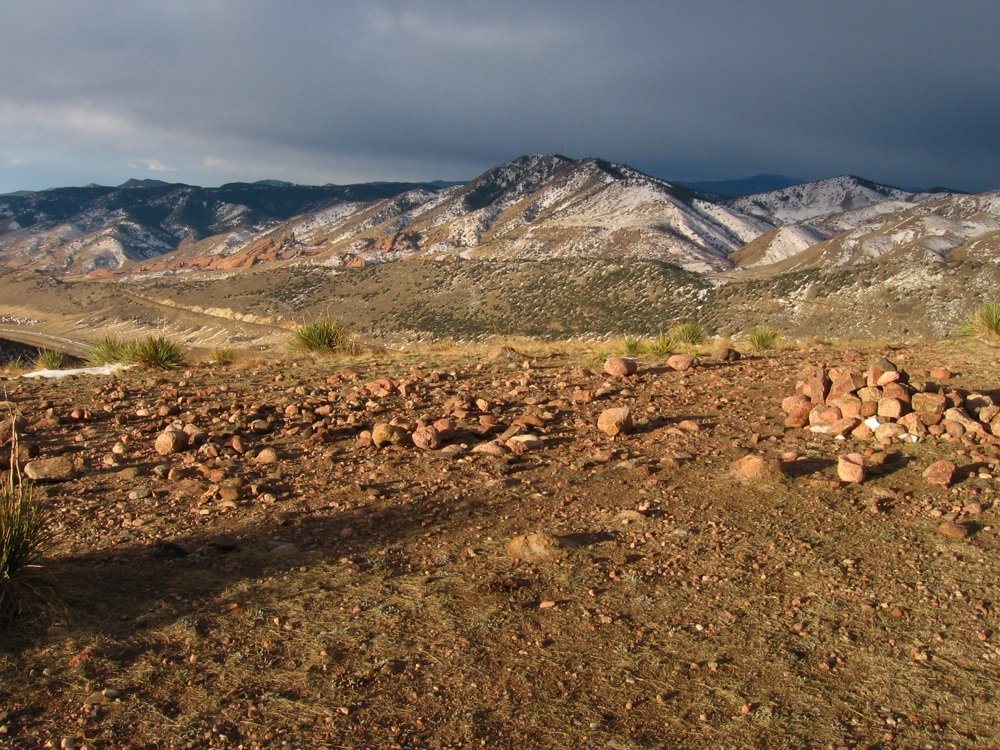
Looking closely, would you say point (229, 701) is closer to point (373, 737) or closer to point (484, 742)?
point (373, 737)

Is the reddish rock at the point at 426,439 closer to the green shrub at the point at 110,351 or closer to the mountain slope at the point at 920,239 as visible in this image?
the green shrub at the point at 110,351

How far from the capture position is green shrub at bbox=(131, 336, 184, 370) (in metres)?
12.0

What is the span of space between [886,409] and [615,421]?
2.52 meters

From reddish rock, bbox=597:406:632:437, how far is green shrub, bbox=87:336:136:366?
27.2ft

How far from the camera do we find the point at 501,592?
4.82 metres

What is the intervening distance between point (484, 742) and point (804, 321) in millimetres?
48238

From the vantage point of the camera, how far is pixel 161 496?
6.34m

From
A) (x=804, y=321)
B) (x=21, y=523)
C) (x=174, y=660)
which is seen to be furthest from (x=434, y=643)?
(x=804, y=321)

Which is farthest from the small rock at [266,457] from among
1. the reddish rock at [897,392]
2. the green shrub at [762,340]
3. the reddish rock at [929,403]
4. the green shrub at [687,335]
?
the green shrub at [687,335]

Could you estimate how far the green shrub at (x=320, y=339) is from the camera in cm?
1367

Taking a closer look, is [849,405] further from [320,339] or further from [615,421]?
[320,339]

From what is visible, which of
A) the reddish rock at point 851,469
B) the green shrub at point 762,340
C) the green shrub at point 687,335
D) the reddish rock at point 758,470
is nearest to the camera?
the reddish rock at point 851,469

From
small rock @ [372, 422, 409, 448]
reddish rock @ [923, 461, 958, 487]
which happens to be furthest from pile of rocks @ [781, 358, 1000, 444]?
small rock @ [372, 422, 409, 448]

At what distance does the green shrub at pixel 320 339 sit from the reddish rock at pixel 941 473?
31.5ft
